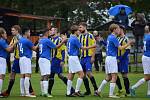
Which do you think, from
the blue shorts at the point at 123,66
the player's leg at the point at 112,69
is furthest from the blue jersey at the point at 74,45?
the blue shorts at the point at 123,66

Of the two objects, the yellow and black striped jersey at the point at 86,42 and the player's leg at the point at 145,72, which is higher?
the yellow and black striped jersey at the point at 86,42

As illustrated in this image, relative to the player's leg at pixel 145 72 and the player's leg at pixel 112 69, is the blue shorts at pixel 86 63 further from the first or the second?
the player's leg at pixel 145 72

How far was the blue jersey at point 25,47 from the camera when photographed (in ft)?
58.4

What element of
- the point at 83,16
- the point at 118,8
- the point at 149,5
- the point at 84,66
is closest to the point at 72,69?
the point at 84,66

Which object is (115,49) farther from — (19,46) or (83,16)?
(83,16)

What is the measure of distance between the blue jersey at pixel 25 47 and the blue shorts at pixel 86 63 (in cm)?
204

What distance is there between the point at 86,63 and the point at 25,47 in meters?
2.28

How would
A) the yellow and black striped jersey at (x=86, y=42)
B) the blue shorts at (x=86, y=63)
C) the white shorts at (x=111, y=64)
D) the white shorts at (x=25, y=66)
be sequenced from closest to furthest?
the white shorts at (x=111, y=64)
the white shorts at (x=25, y=66)
the blue shorts at (x=86, y=63)
the yellow and black striped jersey at (x=86, y=42)

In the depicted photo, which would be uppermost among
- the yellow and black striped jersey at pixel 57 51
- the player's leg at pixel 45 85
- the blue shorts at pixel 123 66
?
the yellow and black striped jersey at pixel 57 51

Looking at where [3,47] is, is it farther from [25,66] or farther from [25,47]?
[25,66]

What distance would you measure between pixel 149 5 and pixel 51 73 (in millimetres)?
27917

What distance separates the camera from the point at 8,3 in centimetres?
5709

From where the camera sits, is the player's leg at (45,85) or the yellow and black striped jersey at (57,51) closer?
the player's leg at (45,85)

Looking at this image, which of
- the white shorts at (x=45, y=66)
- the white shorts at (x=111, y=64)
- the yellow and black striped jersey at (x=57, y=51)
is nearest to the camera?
the white shorts at (x=111, y=64)
